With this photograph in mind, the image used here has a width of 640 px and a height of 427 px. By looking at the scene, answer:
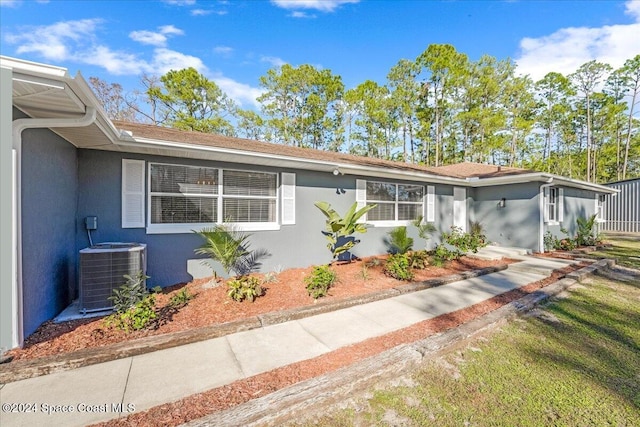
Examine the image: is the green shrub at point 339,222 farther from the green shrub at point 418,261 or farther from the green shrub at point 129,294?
the green shrub at point 129,294

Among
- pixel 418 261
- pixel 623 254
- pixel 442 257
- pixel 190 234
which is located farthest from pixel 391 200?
pixel 623 254

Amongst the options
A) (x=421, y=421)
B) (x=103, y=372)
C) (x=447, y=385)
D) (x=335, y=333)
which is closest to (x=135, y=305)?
(x=103, y=372)

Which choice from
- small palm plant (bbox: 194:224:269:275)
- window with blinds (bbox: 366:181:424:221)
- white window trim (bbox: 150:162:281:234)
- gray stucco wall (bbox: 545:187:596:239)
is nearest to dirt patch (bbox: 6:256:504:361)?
small palm plant (bbox: 194:224:269:275)

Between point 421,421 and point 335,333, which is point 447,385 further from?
point 335,333

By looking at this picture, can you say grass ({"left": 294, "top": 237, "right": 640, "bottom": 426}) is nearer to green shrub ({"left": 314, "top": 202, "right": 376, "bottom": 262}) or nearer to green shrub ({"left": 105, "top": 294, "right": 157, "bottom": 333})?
green shrub ({"left": 105, "top": 294, "right": 157, "bottom": 333})

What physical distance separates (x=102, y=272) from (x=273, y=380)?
303 cm

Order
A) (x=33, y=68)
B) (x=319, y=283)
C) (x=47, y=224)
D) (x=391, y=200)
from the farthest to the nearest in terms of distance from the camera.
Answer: (x=391, y=200) → (x=319, y=283) → (x=47, y=224) → (x=33, y=68)

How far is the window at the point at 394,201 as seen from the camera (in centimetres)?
791

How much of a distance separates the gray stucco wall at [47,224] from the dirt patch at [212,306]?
37 centimetres

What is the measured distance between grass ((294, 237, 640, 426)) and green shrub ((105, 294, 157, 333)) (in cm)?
252

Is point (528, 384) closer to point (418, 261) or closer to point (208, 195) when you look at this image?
point (418, 261)

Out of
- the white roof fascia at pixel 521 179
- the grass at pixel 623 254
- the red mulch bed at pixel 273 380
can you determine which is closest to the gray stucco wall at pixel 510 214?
the white roof fascia at pixel 521 179

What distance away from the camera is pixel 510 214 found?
32.0ft

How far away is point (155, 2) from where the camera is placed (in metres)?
8.01
